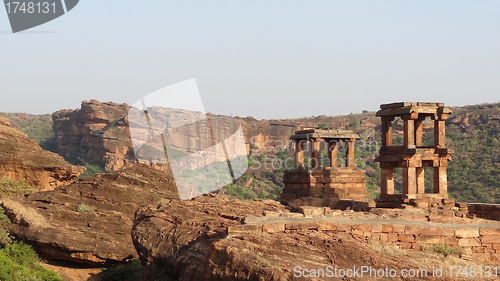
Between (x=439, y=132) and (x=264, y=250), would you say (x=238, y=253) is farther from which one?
(x=439, y=132)

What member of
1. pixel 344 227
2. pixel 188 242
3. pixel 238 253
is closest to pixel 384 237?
pixel 344 227

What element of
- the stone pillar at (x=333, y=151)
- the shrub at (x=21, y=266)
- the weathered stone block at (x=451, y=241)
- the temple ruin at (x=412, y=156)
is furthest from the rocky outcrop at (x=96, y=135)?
the weathered stone block at (x=451, y=241)

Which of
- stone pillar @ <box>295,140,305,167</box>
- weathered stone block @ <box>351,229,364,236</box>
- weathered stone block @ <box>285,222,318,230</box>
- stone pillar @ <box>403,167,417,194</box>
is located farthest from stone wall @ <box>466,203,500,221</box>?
stone pillar @ <box>295,140,305,167</box>

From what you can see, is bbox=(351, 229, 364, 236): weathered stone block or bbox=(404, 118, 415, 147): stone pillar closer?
bbox=(351, 229, 364, 236): weathered stone block

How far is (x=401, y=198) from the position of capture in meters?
17.4

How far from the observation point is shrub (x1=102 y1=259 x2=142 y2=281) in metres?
14.4

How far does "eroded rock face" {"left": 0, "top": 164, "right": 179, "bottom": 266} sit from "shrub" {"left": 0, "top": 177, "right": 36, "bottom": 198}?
1.79 meters

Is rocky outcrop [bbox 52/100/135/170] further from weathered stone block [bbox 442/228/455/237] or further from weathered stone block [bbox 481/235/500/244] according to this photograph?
weathered stone block [bbox 481/235/500/244]

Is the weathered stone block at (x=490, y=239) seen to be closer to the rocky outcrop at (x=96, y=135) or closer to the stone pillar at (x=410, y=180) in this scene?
the stone pillar at (x=410, y=180)

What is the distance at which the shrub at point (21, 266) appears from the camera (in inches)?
478

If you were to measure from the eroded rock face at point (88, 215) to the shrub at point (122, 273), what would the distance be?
17.6 inches

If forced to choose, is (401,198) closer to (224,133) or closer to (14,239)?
(14,239)

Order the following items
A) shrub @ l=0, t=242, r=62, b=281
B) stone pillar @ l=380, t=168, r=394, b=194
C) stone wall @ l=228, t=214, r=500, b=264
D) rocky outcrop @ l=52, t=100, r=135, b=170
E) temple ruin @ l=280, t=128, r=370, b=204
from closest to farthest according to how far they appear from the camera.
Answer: stone wall @ l=228, t=214, r=500, b=264
shrub @ l=0, t=242, r=62, b=281
stone pillar @ l=380, t=168, r=394, b=194
temple ruin @ l=280, t=128, r=370, b=204
rocky outcrop @ l=52, t=100, r=135, b=170

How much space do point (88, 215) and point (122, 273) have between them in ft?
9.30
